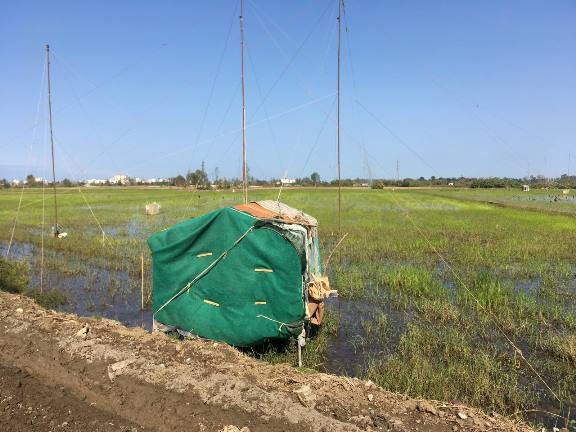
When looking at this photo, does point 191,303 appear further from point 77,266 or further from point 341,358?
point 77,266

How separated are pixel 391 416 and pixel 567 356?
13.6 feet

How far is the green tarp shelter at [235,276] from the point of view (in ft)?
20.8

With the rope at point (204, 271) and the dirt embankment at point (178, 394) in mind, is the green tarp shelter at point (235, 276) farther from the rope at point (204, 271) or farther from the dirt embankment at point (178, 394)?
the dirt embankment at point (178, 394)

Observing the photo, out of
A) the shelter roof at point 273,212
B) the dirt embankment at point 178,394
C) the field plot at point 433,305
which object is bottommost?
the field plot at point 433,305

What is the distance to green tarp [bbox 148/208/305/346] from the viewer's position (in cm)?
633

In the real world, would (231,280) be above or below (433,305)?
above

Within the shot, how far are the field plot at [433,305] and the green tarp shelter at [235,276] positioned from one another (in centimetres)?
76

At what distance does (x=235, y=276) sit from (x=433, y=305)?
4706 millimetres

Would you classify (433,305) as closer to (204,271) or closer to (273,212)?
(273,212)

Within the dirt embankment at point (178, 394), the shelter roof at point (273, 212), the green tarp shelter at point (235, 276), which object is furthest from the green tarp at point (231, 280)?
the dirt embankment at point (178, 394)

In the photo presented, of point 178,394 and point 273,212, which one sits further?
point 273,212

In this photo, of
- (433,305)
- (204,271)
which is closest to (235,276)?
(204,271)

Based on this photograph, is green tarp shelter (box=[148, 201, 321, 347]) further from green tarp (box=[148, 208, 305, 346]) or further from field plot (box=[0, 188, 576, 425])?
field plot (box=[0, 188, 576, 425])

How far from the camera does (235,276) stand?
6.59m
